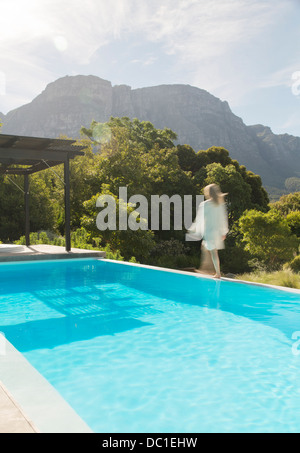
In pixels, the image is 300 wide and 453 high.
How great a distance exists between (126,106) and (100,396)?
102m

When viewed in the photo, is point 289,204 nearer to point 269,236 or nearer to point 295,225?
point 295,225

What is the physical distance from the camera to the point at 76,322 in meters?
4.98

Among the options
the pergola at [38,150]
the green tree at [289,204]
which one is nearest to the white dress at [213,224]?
the pergola at [38,150]

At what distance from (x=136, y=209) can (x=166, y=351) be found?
17.4 m

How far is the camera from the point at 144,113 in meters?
93.8

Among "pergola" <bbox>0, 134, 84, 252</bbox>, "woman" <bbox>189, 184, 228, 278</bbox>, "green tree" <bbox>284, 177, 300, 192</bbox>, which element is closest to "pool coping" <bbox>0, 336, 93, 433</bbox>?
"woman" <bbox>189, 184, 228, 278</bbox>

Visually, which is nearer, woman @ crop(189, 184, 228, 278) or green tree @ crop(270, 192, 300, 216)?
woman @ crop(189, 184, 228, 278)

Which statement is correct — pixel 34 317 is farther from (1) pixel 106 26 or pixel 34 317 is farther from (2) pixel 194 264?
(2) pixel 194 264

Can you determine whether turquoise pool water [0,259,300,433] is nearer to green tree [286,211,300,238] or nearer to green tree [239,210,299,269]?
green tree [239,210,299,269]

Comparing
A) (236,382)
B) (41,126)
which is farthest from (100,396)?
(41,126)

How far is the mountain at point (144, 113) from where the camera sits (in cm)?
7994

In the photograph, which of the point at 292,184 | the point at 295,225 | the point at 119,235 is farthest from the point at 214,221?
the point at 292,184

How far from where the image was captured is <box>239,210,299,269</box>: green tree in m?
17.8

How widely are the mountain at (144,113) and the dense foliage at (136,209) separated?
48.1 m
